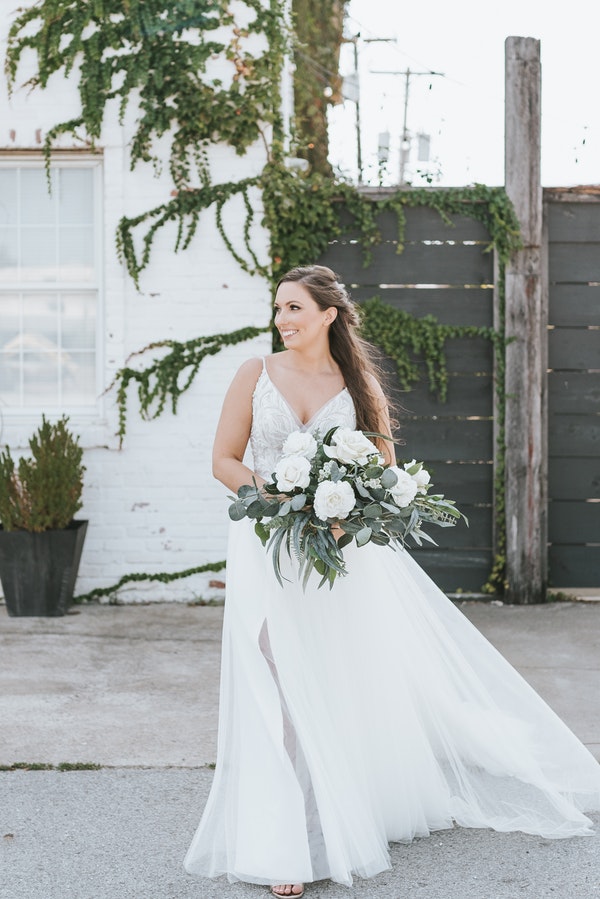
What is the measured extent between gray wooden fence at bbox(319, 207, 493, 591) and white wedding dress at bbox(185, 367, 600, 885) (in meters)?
3.24

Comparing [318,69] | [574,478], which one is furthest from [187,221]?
[318,69]

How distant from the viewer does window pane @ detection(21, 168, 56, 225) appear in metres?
6.72

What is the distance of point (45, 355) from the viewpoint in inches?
269

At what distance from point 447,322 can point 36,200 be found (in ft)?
9.10

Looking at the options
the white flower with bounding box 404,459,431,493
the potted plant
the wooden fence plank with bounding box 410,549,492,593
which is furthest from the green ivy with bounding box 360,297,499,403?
the white flower with bounding box 404,459,431,493

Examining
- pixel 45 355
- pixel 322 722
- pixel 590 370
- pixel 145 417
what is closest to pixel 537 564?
pixel 590 370

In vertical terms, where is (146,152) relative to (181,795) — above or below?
above

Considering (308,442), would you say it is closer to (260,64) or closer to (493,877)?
(493,877)

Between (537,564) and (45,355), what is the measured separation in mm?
3453

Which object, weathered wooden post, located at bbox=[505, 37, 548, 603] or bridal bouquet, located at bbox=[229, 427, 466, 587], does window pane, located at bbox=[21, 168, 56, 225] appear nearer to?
weathered wooden post, located at bbox=[505, 37, 548, 603]

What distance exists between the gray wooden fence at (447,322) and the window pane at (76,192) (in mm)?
1580

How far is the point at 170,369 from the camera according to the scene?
657 cm

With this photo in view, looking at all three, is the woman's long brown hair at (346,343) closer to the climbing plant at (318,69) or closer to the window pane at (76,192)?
the window pane at (76,192)

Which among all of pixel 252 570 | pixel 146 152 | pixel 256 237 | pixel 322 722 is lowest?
pixel 322 722
